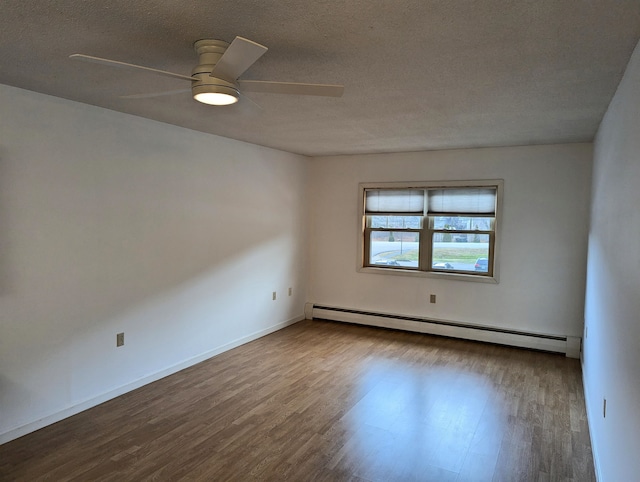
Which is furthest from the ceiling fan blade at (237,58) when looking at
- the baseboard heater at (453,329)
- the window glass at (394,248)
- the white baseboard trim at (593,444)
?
the baseboard heater at (453,329)

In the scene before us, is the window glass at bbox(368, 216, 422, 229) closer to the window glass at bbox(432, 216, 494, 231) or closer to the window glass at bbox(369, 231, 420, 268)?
the window glass at bbox(369, 231, 420, 268)

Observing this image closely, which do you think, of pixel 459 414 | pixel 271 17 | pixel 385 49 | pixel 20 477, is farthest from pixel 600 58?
pixel 20 477

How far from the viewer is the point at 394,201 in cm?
582

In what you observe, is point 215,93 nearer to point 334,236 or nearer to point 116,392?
point 116,392

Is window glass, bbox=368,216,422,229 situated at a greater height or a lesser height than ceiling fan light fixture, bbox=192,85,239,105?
lesser

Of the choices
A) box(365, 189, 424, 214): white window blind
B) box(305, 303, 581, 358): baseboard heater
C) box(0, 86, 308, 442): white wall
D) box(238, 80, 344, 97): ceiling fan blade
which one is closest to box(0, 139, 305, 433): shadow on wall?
box(0, 86, 308, 442): white wall

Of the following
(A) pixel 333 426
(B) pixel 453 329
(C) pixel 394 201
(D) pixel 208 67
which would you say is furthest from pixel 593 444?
(C) pixel 394 201

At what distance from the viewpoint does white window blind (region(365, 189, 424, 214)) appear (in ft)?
18.6

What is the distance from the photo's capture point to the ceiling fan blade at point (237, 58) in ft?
5.54

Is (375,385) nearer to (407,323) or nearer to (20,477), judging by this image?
(407,323)

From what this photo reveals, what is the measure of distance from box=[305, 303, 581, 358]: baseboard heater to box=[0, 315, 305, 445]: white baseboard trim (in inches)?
45.3

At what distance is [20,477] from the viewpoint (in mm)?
2506

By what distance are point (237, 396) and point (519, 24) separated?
3294 mm

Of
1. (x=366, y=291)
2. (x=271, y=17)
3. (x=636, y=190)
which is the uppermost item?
(x=271, y=17)
